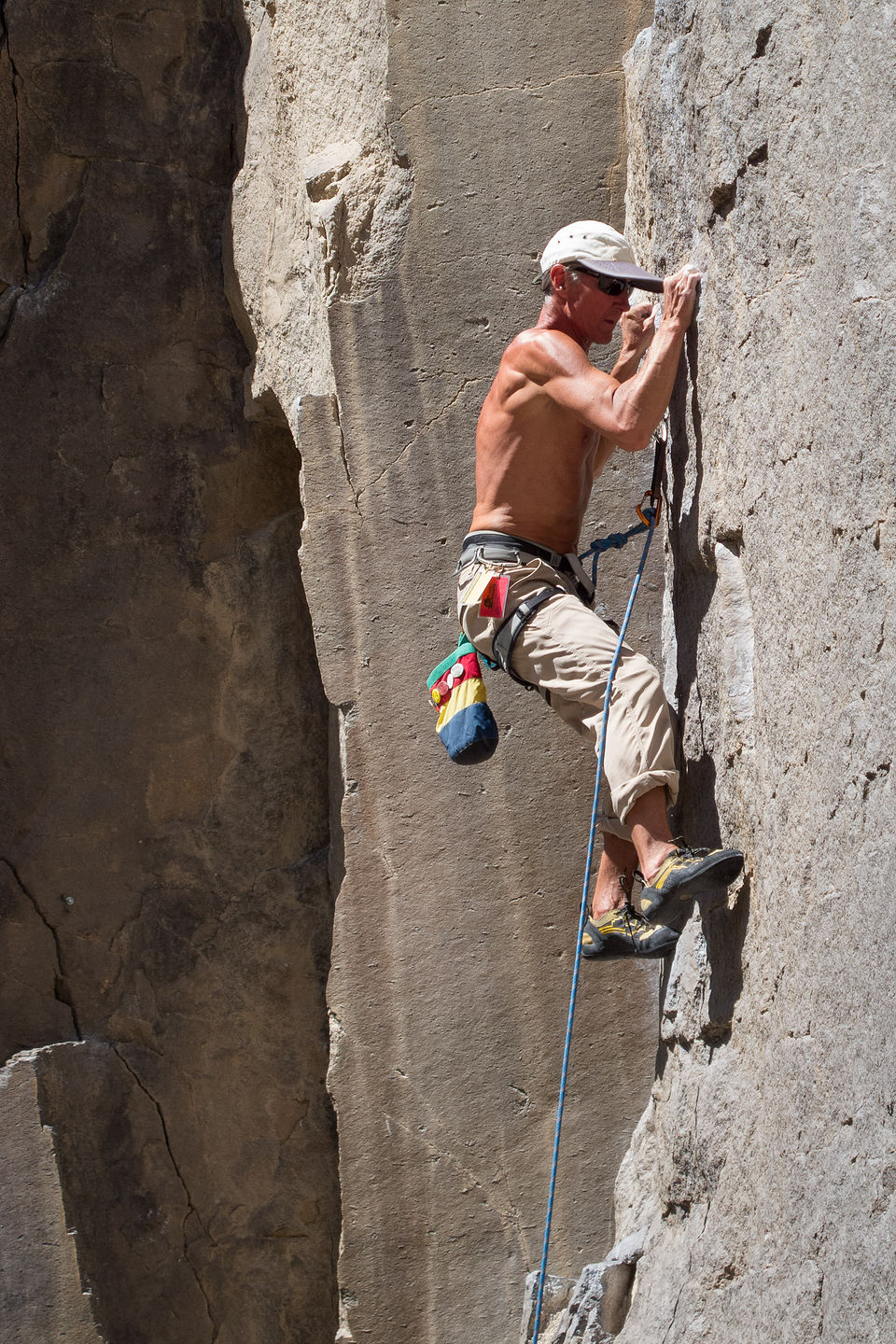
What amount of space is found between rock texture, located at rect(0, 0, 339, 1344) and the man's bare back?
5.53ft

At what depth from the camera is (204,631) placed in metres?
4.95

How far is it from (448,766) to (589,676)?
1.07m

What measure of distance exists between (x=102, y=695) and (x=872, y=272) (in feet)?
10.4

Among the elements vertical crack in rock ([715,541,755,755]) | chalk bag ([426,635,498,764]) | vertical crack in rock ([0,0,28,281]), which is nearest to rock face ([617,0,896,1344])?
vertical crack in rock ([715,541,755,755])

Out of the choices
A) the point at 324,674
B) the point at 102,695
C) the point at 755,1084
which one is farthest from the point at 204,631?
the point at 755,1084

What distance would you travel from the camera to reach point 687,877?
115 inches

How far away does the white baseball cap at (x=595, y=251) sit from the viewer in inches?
129

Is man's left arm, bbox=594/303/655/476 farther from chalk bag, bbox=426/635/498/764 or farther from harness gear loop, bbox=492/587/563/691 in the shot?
chalk bag, bbox=426/635/498/764

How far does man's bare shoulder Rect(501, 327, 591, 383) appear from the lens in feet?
10.6

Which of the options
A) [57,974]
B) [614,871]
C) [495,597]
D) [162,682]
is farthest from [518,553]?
[57,974]

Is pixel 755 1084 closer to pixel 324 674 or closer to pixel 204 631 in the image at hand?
pixel 324 674

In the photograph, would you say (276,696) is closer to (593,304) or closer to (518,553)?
(518,553)

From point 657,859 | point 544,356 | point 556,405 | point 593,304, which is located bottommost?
point 657,859

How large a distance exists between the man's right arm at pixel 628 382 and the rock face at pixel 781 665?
0.08 meters
